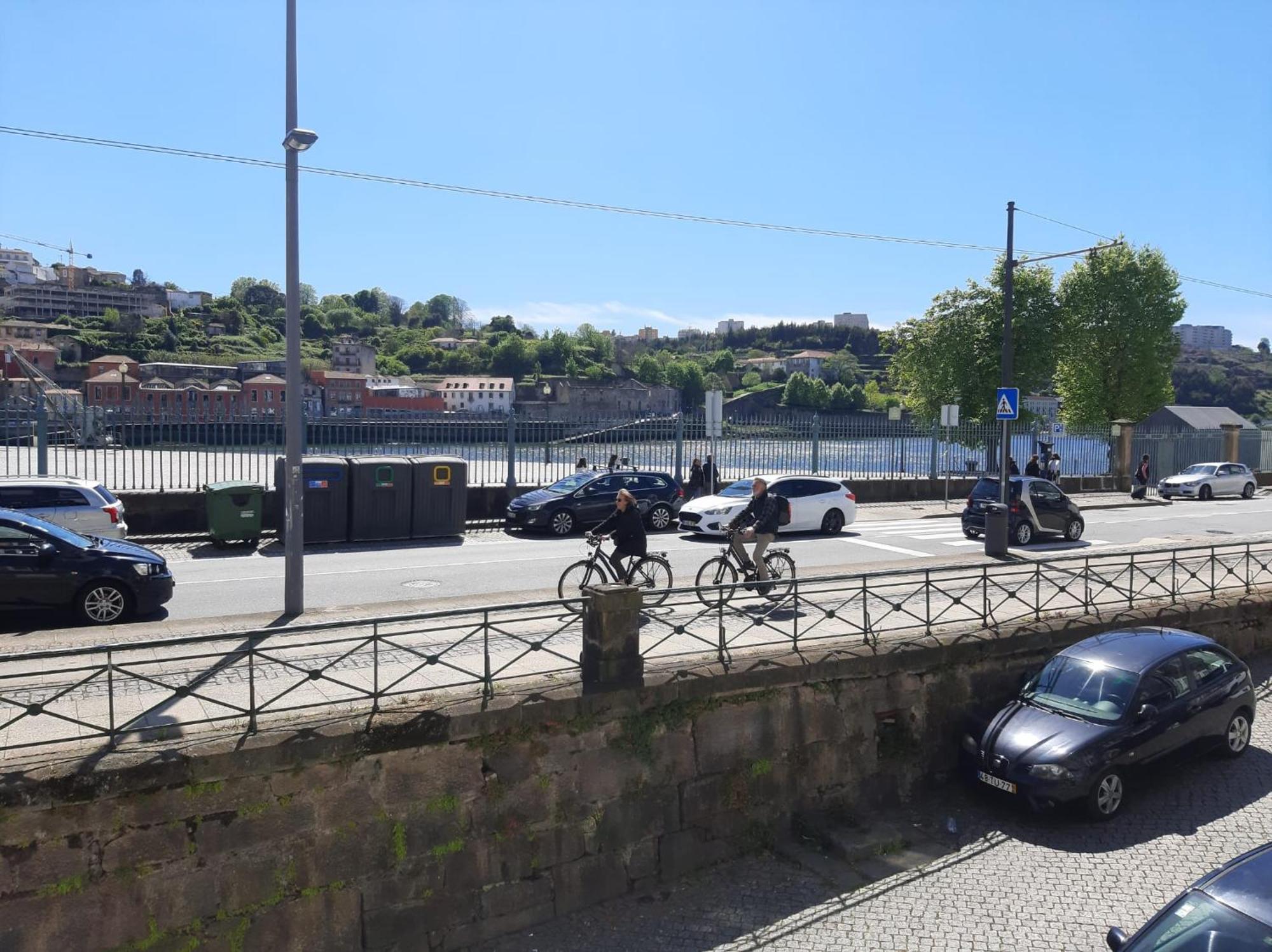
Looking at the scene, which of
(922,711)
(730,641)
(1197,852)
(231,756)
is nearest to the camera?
(231,756)

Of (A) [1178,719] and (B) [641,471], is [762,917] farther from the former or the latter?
(B) [641,471]

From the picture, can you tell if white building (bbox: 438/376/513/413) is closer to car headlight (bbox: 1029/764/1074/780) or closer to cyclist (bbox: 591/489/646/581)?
cyclist (bbox: 591/489/646/581)

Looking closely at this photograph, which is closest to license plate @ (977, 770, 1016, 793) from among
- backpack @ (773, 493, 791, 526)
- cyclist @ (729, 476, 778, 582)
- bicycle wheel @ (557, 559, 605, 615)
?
cyclist @ (729, 476, 778, 582)

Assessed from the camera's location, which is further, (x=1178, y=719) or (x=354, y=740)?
(x=1178, y=719)

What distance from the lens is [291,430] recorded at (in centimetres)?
1092

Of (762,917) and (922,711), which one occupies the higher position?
(922,711)

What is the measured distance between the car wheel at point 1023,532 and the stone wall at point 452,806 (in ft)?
34.8

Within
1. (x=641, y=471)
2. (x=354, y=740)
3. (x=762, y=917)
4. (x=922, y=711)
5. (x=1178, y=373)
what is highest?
(x=1178, y=373)

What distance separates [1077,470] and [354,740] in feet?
108

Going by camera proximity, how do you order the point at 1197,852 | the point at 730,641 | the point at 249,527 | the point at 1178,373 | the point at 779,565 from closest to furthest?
the point at 1197,852 → the point at 730,641 → the point at 779,565 → the point at 249,527 → the point at 1178,373

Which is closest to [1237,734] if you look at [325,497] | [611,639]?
[611,639]

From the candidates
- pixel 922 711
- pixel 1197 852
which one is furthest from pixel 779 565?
pixel 1197 852

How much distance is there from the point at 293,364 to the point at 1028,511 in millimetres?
15296

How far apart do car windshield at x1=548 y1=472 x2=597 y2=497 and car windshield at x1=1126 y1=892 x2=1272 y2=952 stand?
15667mm
